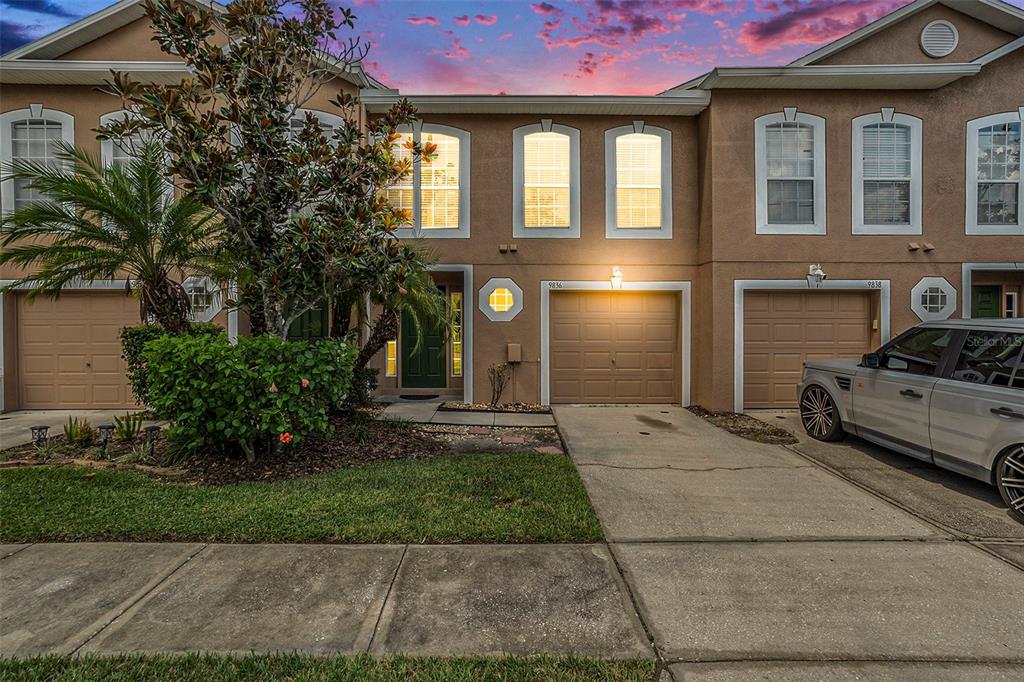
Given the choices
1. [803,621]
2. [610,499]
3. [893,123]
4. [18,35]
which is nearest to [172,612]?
[610,499]

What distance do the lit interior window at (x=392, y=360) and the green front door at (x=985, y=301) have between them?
1185 centimetres

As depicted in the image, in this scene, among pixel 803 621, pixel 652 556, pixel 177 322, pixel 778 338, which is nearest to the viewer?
pixel 803 621

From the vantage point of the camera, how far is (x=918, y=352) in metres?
5.24

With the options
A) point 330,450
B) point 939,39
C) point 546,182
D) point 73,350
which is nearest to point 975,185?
point 939,39

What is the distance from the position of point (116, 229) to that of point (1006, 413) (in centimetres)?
1042

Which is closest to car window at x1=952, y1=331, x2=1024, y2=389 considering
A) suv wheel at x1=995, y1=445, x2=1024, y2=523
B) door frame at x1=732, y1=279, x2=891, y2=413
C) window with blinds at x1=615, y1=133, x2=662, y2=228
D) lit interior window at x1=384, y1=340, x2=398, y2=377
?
suv wheel at x1=995, y1=445, x2=1024, y2=523

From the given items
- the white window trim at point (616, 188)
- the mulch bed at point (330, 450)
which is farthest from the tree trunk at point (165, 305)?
the white window trim at point (616, 188)

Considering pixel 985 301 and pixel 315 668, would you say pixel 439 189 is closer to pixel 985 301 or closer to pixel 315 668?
pixel 315 668

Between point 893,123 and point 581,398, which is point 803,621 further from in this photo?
point 893,123

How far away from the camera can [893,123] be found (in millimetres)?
8656

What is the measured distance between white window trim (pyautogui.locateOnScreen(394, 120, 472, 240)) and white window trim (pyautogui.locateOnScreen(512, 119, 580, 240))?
0.96 m

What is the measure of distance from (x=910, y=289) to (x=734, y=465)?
20.5 ft

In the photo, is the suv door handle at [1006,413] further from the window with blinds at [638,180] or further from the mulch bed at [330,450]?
the window with blinds at [638,180]

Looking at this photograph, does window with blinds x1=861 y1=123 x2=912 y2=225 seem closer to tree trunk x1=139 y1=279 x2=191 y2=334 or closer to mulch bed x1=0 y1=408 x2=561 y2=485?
mulch bed x1=0 y1=408 x2=561 y2=485
